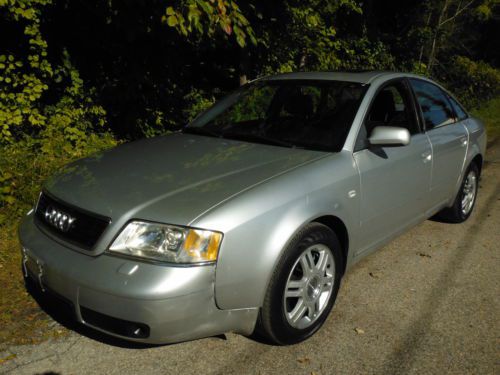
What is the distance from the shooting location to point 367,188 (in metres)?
3.31

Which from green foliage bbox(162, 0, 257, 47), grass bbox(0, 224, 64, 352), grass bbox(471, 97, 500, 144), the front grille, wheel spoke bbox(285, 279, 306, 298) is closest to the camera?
the front grille

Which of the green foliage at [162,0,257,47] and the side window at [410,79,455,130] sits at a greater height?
the green foliage at [162,0,257,47]

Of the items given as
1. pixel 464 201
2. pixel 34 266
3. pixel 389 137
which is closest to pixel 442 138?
pixel 464 201

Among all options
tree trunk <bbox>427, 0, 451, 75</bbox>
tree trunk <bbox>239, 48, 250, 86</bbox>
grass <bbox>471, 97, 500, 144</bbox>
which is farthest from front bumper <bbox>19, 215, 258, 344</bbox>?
tree trunk <bbox>427, 0, 451, 75</bbox>

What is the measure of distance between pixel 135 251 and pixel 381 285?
80.5 inches

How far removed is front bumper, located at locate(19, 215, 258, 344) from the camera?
7.66 feet

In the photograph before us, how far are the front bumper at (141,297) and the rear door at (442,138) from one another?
7.81ft

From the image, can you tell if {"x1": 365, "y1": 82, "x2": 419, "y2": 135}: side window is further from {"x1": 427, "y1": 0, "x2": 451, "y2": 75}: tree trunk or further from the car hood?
{"x1": 427, "y1": 0, "x2": 451, "y2": 75}: tree trunk

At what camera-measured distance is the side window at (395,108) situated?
3.88 metres

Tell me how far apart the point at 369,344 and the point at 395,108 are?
6.43ft

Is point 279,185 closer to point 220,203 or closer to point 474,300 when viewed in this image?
point 220,203

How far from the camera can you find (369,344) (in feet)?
9.76

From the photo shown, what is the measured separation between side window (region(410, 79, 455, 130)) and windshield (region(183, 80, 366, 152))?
83 centimetres

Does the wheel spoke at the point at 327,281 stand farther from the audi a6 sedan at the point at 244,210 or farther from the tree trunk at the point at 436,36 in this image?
the tree trunk at the point at 436,36
